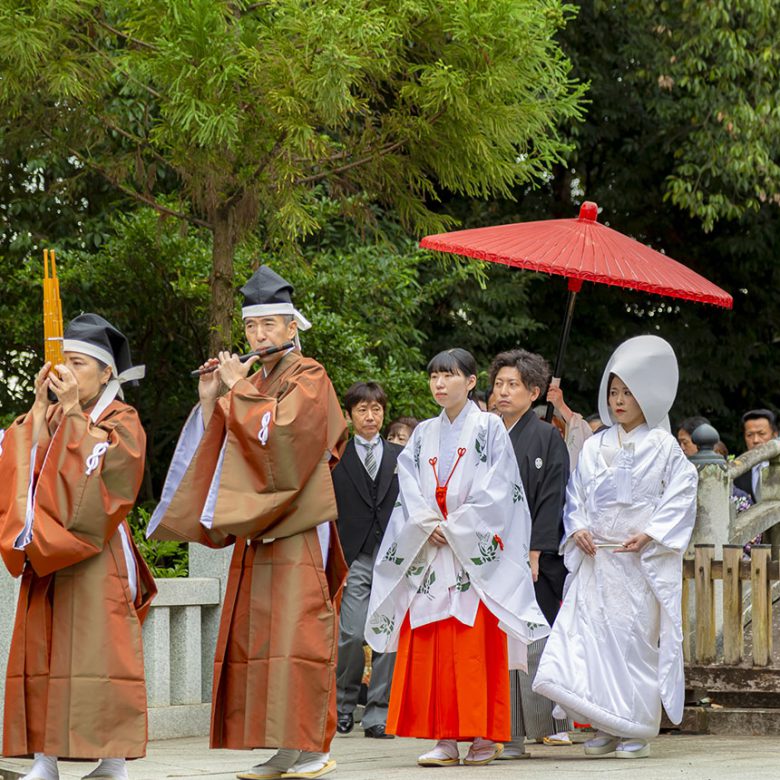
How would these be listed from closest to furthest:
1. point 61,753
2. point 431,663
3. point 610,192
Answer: point 61,753 → point 431,663 → point 610,192

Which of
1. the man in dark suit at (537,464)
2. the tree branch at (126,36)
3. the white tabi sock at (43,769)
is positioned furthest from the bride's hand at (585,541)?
the tree branch at (126,36)

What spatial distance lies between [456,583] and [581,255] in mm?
1979

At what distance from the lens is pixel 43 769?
5613 mm

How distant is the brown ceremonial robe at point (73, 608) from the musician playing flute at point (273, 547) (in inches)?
16.8

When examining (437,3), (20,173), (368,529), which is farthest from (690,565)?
(20,173)

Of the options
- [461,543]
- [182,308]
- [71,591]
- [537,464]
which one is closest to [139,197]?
[182,308]

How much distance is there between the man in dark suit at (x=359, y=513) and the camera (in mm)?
8352

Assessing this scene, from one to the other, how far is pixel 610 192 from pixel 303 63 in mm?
9557

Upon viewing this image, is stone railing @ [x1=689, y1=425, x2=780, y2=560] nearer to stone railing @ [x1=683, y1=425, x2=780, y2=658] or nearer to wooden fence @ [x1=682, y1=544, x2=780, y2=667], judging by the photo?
stone railing @ [x1=683, y1=425, x2=780, y2=658]

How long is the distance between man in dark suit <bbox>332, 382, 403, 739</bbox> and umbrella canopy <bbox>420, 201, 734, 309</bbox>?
1359 millimetres

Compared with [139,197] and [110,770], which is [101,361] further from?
[139,197]

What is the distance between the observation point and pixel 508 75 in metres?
8.86

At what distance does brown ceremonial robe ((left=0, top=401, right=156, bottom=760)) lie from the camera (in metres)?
5.48

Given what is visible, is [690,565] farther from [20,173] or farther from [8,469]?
[20,173]
